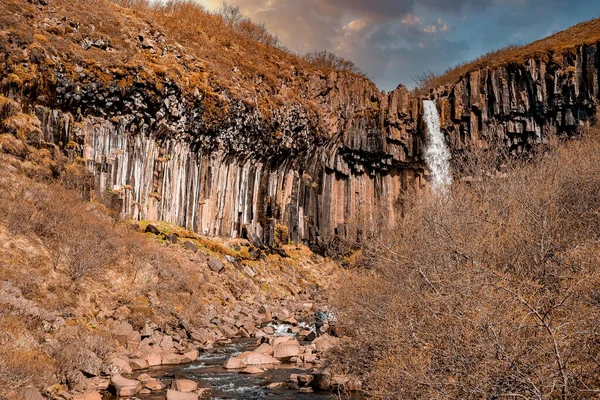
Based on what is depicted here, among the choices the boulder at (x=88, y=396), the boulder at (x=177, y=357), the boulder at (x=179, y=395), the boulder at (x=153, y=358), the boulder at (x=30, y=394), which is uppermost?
the boulder at (x=30, y=394)

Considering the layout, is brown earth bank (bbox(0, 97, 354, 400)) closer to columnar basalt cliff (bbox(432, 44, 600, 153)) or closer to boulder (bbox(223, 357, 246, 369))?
boulder (bbox(223, 357, 246, 369))

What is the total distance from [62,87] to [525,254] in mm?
24865

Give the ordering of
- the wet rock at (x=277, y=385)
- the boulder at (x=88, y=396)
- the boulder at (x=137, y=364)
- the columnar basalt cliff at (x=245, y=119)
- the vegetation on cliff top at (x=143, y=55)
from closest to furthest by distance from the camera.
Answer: the boulder at (x=88, y=396) < the wet rock at (x=277, y=385) < the boulder at (x=137, y=364) < the vegetation on cliff top at (x=143, y=55) < the columnar basalt cliff at (x=245, y=119)

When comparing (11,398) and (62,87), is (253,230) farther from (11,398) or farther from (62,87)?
(11,398)

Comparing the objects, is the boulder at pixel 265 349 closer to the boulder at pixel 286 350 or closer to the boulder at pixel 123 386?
the boulder at pixel 286 350

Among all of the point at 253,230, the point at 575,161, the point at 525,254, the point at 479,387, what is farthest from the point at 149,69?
the point at 479,387

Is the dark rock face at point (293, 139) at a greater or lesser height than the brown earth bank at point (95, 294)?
greater

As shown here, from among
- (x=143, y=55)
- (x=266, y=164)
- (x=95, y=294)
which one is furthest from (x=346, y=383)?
(x=266, y=164)

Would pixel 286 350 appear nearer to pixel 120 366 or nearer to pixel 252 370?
pixel 252 370

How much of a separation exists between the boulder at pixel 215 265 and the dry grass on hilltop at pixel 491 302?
13.9 metres

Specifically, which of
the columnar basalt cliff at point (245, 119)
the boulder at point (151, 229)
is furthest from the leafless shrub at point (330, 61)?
the boulder at point (151, 229)

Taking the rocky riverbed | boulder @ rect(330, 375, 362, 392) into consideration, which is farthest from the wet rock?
boulder @ rect(330, 375, 362, 392)

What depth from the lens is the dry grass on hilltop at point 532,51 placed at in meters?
40.6

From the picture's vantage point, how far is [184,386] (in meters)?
12.1
